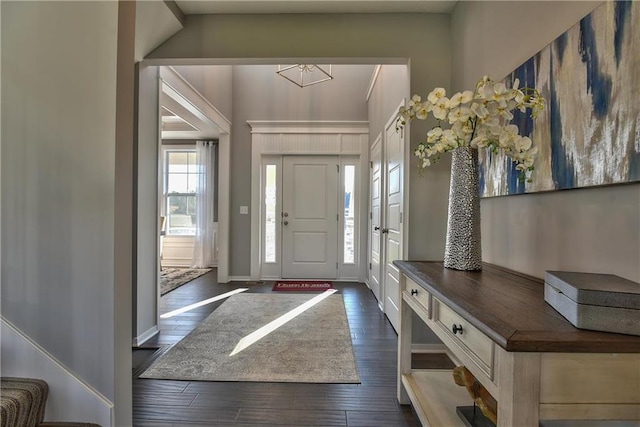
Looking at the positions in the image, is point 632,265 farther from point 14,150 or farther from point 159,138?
point 159,138

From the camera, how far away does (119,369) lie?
1.36m

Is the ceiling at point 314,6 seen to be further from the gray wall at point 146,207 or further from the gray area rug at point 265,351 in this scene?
the gray area rug at point 265,351

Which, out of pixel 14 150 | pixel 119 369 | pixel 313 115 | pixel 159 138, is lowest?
pixel 119 369

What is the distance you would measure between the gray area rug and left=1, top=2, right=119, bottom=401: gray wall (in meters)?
0.84

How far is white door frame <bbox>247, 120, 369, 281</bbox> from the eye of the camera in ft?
15.6

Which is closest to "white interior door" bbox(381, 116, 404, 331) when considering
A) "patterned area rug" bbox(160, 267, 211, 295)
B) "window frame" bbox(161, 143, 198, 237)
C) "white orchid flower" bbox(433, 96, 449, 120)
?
"white orchid flower" bbox(433, 96, 449, 120)

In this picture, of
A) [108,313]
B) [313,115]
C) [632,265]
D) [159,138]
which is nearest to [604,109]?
[632,265]

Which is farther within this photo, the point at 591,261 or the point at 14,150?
the point at 14,150

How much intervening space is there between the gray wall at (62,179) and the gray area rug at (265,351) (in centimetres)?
84

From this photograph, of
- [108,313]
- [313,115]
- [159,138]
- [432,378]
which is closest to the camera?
[108,313]

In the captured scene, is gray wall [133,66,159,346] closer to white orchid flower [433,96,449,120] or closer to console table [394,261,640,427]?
white orchid flower [433,96,449,120]

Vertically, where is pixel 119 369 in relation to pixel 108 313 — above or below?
below

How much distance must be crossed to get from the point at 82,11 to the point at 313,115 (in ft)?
11.8

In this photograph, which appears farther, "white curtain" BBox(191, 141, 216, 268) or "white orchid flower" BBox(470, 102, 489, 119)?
"white curtain" BBox(191, 141, 216, 268)
